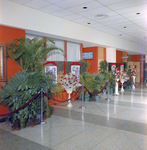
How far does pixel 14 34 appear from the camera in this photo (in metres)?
6.49

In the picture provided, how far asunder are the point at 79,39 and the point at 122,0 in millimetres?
3634

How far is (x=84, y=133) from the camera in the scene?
16.0 ft

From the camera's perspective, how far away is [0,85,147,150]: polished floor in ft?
13.6

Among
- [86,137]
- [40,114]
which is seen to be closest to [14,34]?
[40,114]

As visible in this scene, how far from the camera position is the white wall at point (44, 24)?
6.04 meters

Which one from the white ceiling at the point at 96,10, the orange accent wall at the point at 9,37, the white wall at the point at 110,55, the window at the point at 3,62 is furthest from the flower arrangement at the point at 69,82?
the white wall at the point at 110,55

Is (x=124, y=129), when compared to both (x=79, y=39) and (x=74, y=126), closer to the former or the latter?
(x=74, y=126)

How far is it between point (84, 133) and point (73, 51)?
6.23 m

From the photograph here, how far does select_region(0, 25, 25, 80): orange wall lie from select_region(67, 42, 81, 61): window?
374 centimetres

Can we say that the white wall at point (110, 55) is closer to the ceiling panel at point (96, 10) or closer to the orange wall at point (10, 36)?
the ceiling panel at point (96, 10)

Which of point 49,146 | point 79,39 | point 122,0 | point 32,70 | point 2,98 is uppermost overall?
point 122,0

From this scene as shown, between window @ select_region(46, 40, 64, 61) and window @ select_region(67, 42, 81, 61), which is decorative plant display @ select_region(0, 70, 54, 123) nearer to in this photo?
window @ select_region(46, 40, 64, 61)

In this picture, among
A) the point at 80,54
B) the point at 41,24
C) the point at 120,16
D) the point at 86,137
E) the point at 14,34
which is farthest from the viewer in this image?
the point at 80,54

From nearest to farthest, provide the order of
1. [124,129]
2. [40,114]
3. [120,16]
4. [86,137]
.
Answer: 1. [86,137]
2. [124,129]
3. [40,114]
4. [120,16]
